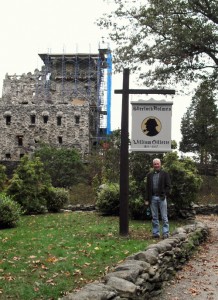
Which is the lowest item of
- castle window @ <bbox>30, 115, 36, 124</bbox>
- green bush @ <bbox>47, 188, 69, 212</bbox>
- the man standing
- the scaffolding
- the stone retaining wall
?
green bush @ <bbox>47, 188, 69, 212</bbox>

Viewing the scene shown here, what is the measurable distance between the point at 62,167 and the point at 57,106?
719 inches

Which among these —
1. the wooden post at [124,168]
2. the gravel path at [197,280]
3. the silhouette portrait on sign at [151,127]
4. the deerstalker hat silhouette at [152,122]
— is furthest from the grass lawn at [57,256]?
the deerstalker hat silhouette at [152,122]

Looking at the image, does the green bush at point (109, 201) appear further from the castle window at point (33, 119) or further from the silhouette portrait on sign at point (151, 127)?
the castle window at point (33, 119)

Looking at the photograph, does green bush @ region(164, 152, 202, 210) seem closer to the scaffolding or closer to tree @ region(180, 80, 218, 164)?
tree @ region(180, 80, 218, 164)

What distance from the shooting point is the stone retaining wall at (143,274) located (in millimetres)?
4652

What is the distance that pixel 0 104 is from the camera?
56.8 m

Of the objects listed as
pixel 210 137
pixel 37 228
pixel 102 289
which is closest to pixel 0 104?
pixel 210 137

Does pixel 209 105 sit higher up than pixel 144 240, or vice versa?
pixel 209 105

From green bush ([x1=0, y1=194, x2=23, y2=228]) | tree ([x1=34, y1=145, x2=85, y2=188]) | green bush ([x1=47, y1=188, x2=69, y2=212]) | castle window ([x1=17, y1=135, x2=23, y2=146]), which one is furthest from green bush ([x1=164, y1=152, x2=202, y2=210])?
castle window ([x1=17, y1=135, x2=23, y2=146])

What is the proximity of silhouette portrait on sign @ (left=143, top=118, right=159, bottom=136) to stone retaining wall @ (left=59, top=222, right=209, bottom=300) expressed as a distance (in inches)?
91.2

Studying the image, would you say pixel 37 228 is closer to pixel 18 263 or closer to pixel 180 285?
pixel 18 263

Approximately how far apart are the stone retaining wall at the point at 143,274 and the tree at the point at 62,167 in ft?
95.5

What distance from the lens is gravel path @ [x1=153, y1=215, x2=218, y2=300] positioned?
5.97 metres

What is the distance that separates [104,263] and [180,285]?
1340mm
